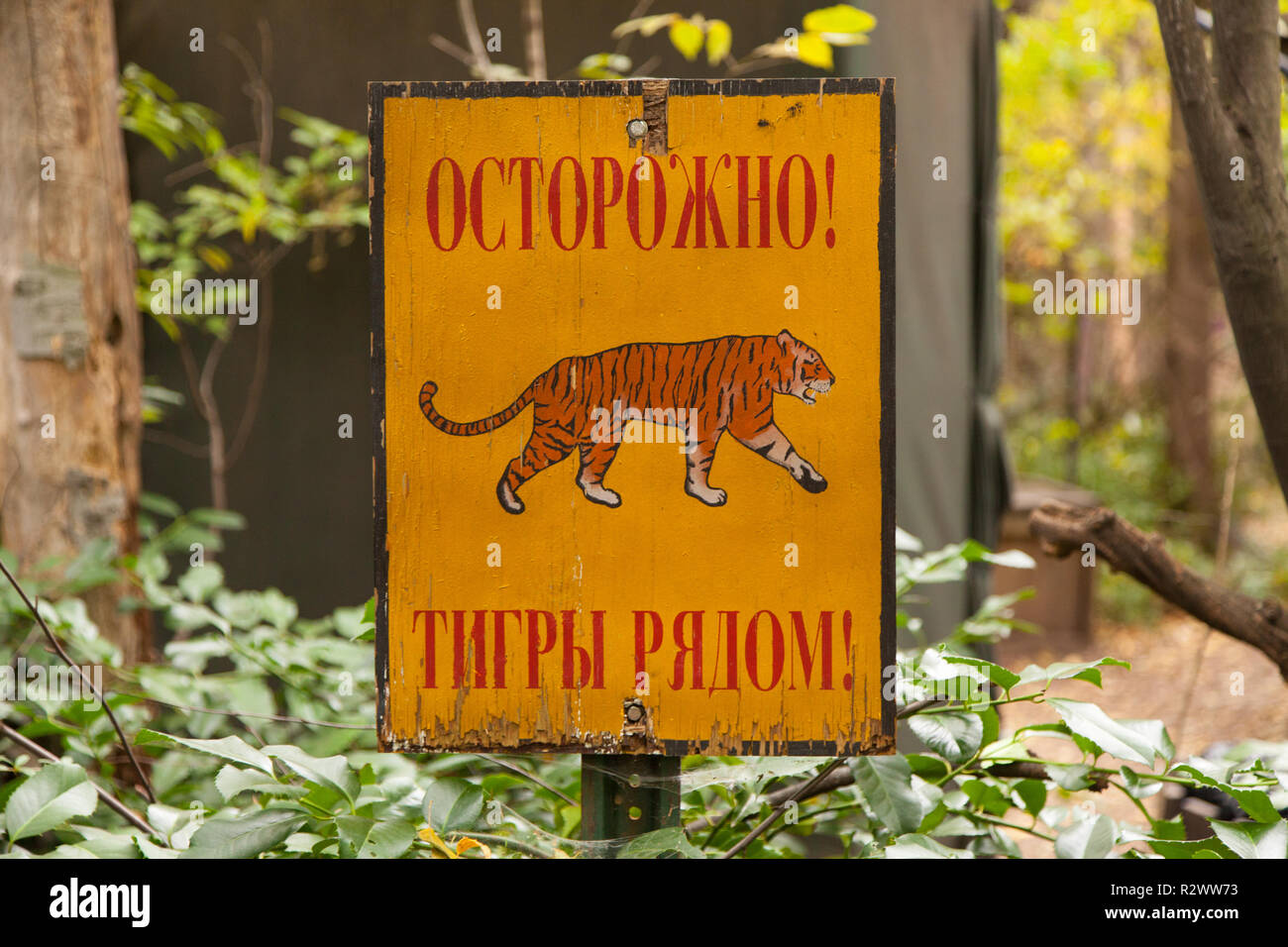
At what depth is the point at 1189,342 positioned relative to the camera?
870 cm

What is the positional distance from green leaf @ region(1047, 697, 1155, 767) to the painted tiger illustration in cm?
34

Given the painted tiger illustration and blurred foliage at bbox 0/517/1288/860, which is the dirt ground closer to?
blurred foliage at bbox 0/517/1288/860

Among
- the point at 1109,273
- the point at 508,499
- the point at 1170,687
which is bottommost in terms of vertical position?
the point at 1170,687

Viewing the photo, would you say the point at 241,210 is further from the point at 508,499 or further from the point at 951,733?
the point at 951,733

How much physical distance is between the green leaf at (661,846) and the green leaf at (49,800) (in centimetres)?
52

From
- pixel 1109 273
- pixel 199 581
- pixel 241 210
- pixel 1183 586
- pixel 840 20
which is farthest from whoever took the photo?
pixel 1109 273

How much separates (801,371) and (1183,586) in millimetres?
817

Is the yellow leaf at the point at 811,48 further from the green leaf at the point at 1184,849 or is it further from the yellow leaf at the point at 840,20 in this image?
the green leaf at the point at 1184,849

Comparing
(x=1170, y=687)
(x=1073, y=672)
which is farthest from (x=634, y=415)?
(x=1170, y=687)

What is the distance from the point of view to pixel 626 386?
97cm

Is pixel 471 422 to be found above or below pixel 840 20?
below

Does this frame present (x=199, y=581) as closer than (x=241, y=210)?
Yes
